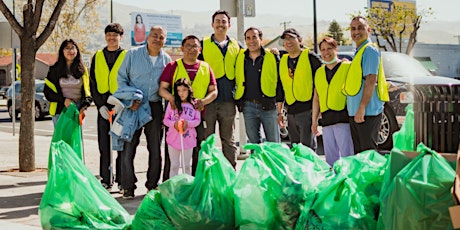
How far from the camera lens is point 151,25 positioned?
81.6m

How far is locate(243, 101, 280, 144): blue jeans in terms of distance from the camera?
26.0ft

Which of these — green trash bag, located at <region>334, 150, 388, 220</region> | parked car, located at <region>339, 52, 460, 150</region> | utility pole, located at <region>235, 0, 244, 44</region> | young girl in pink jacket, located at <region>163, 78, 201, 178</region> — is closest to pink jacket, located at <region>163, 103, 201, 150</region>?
young girl in pink jacket, located at <region>163, 78, 201, 178</region>

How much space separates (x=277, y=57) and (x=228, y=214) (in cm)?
340

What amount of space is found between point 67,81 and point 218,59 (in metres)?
1.82

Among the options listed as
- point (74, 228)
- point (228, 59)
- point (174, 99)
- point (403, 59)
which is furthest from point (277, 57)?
point (403, 59)

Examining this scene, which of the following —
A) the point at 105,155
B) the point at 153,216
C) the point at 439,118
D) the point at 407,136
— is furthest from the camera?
the point at 105,155

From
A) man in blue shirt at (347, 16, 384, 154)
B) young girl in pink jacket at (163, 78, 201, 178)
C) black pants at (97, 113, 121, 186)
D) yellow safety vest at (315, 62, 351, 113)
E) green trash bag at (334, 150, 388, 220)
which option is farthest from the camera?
black pants at (97, 113, 121, 186)

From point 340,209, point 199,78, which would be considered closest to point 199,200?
point 340,209

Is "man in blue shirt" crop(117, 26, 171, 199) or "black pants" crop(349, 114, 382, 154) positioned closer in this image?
"black pants" crop(349, 114, 382, 154)

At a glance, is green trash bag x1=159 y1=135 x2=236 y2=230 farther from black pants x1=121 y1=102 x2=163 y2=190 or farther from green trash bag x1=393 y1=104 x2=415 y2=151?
black pants x1=121 y1=102 x2=163 y2=190

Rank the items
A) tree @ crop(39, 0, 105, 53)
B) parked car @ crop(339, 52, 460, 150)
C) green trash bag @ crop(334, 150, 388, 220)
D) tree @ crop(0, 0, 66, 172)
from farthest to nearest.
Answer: tree @ crop(39, 0, 105, 53) → parked car @ crop(339, 52, 460, 150) → tree @ crop(0, 0, 66, 172) → green trash bag @ crop(334, 150, 388, 220)

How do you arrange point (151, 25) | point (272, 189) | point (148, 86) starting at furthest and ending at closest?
point (151, 25)
point (148, 86)
point (272, 189)

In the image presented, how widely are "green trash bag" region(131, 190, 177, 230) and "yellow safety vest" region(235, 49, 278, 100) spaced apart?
2.95 meters

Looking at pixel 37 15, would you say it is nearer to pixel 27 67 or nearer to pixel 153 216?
pixel 27 67
